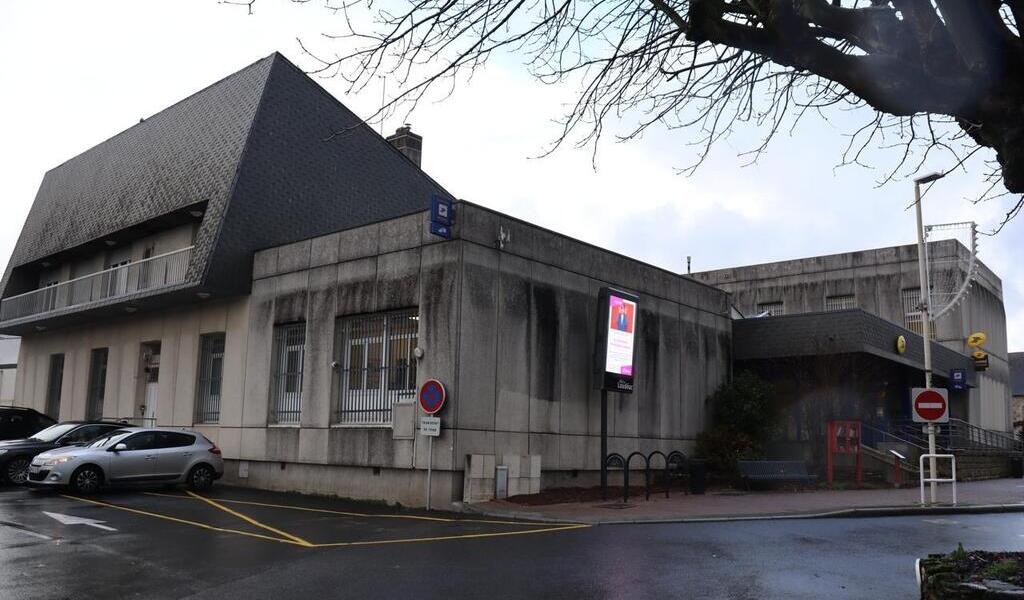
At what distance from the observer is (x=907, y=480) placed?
74.6 ft

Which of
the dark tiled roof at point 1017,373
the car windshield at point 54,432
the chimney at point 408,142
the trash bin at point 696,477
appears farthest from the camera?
the dark tiled roof at point 1017,373

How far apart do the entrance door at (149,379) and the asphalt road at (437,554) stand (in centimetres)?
1010

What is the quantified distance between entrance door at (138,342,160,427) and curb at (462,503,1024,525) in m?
14.3

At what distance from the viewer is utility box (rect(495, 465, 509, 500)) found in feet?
53.0

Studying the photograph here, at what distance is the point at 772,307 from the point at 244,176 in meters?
29.0

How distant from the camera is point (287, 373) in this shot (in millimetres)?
20062

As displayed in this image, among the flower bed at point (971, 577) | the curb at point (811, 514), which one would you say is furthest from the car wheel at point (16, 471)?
the flower bed at point (971, 577)

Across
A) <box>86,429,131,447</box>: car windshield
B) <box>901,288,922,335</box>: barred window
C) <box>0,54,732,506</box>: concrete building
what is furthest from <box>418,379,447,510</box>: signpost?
<box>901,288,922,335</box>: barred window

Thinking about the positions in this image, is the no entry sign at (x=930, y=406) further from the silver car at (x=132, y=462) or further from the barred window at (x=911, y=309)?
the barred window at (x=911, y=309)

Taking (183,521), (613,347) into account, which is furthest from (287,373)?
(613,347)

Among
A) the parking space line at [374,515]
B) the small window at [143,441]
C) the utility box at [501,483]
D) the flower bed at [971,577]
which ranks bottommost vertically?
the parking space line at [374,515]

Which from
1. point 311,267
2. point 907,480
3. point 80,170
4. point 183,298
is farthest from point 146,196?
point 907,480

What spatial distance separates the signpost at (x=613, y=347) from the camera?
18.1 m

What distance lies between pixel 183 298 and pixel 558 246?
35.9ft
